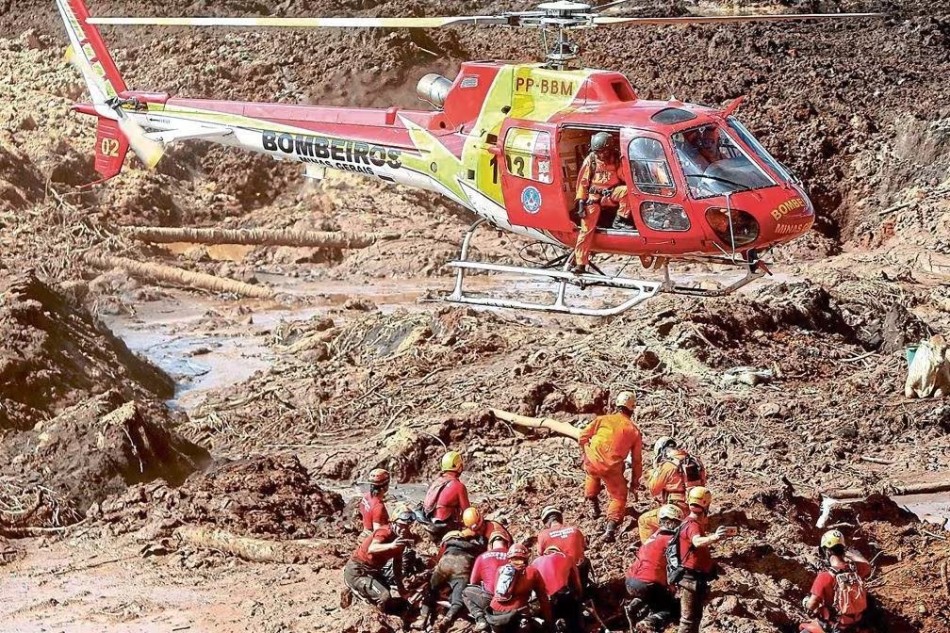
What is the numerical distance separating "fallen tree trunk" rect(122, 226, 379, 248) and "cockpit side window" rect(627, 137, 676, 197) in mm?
11965

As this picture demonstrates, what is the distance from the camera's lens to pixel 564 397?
51.1 ft

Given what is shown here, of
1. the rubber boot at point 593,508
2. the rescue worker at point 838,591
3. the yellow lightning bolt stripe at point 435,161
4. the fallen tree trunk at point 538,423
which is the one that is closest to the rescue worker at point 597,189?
the fallen tree trunk at point 538,423

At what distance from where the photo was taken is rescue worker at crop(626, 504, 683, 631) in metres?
9.98

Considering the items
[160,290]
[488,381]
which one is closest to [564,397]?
[488,381]

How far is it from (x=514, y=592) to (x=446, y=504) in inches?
56.3

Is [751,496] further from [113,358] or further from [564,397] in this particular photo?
[113,358]

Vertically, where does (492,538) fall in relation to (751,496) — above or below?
above

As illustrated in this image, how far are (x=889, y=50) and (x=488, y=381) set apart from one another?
16685mm

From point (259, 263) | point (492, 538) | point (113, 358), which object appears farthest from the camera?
point (259, 263)

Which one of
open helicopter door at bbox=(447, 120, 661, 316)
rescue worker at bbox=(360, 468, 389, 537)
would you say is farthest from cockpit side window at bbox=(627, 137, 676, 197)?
rescue worker at bbox=(360, 468, 389, 537)

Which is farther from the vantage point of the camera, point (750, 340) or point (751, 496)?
point (750, 340)

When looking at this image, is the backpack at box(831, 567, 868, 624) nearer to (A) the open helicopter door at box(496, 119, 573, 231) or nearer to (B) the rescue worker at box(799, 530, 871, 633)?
(B) the rescue worker at box(799, 530, 871, 633)

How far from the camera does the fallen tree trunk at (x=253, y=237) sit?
24.9 metres

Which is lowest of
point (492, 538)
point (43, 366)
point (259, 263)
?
point (259, 263)
